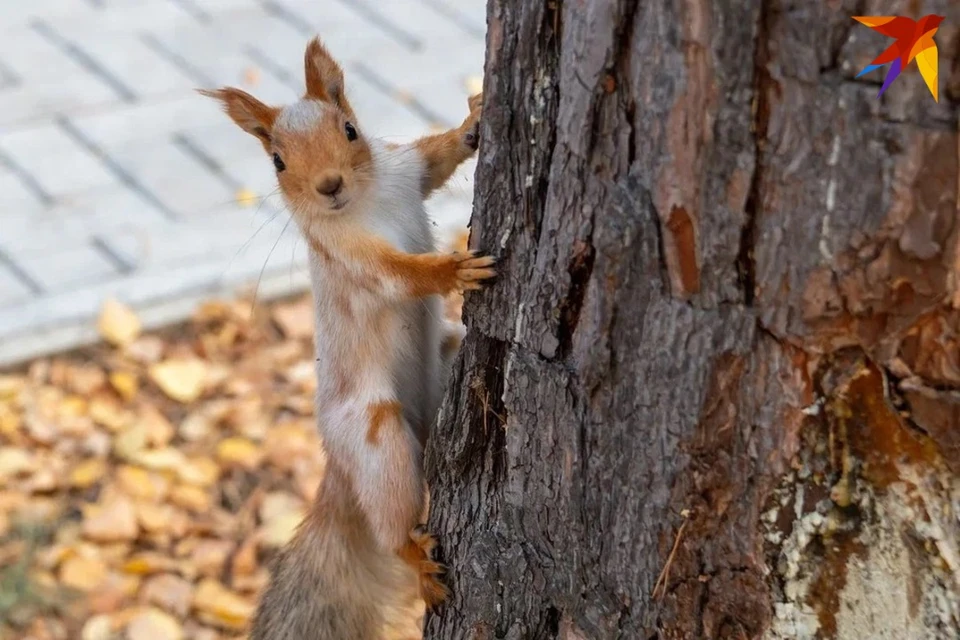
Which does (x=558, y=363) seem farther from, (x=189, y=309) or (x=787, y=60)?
(x=189, y=309)

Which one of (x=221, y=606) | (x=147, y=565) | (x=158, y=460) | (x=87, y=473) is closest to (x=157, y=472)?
(x=158, y=460)

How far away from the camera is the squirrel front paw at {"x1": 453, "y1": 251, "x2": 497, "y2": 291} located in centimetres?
121

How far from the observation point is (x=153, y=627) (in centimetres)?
218

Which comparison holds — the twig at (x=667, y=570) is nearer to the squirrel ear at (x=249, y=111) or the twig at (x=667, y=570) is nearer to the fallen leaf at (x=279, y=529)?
the squirrel ear at (x=249, y=111)

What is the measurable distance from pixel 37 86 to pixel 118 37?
0.29 meters

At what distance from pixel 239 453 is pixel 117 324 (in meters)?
0.44

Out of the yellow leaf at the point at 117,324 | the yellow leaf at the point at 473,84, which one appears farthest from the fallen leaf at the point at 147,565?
the yellow leaf at the point at 473,84

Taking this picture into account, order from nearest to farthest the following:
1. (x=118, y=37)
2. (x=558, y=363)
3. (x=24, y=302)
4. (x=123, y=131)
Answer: (x=558, y=363) → (x=24, y=302) → (x=123, y=131) → (x=118, y=37)

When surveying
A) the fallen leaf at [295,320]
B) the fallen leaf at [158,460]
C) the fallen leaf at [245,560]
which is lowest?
the fallen leaf at [245,560]

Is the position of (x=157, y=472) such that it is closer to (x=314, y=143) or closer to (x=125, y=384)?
(x=125, y=384)

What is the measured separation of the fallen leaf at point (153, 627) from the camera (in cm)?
217

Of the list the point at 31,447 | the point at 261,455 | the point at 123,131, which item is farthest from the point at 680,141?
the point at 123,131

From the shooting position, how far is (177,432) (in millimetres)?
2568

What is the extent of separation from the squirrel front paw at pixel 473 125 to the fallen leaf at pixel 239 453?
1.19 metres
